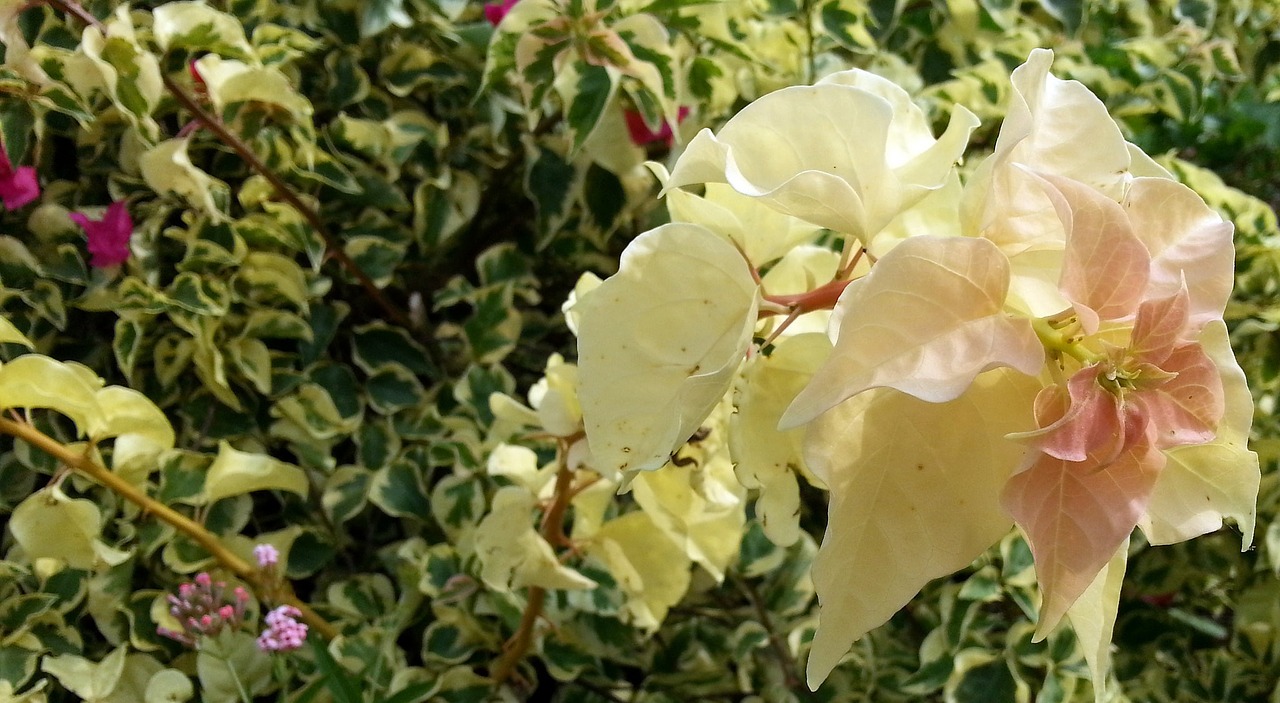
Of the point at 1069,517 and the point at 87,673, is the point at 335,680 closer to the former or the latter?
the point at 87,673

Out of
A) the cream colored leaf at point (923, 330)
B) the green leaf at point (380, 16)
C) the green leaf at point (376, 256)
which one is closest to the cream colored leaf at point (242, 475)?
the green leaf at point (376, 256)

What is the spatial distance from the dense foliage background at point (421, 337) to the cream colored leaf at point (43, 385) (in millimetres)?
60

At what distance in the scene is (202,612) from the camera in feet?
1.93

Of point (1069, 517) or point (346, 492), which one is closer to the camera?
point (1069, 517)

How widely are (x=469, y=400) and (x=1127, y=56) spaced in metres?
0.71

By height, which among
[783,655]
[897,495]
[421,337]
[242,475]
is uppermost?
[897,495]

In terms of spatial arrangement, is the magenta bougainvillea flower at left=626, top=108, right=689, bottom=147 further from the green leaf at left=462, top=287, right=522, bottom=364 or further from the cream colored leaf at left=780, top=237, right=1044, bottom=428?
the cream colored leaf at left=780, top=237, right=1044, bottom=428

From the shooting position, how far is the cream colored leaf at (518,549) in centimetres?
52

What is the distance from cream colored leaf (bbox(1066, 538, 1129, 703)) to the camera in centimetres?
33

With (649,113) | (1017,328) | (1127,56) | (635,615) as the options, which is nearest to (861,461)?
(1017,328)

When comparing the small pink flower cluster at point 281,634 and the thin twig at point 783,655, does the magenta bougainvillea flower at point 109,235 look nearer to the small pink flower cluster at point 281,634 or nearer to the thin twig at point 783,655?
the small pink flower cluster at point 281,634

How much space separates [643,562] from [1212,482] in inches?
13.1

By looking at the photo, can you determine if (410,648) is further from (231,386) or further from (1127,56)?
(1127,56)

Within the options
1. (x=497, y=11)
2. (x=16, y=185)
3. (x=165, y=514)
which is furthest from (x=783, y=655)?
(x=16, y=185)
